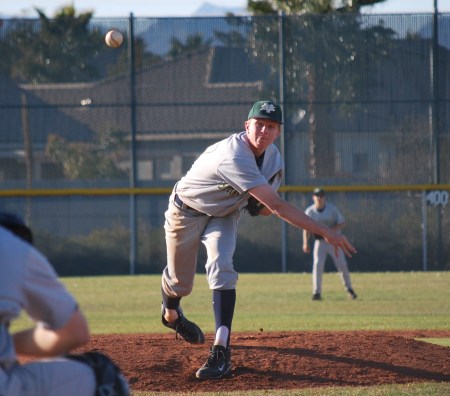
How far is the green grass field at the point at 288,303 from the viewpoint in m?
12.6

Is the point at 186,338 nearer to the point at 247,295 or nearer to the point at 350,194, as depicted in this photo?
the point at 247,295

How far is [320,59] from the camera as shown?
2219cm

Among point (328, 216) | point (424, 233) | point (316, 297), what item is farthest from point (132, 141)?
point (316, 297)

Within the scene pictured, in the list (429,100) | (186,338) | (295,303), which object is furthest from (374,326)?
(429,100)

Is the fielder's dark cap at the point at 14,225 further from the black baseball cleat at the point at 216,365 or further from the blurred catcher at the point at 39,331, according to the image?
the black baseball cleat at the point at 216,365

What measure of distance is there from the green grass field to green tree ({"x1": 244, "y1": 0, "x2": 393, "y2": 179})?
3094mm

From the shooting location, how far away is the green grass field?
12641mm

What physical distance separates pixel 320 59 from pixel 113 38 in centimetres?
476

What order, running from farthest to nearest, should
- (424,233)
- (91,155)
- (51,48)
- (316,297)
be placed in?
1. (51,48)
2. (91,155)
3. (424,233)
4. (316,297)

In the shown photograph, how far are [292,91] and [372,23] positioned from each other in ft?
7.98

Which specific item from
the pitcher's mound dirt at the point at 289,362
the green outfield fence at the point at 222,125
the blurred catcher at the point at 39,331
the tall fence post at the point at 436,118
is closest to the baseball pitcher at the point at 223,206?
the pitcher's mound dirt at the point at 289,362

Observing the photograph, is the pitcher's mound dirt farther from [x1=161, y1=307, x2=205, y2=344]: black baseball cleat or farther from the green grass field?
the green grass field

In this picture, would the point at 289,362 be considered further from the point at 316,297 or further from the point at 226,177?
the point at 316,297

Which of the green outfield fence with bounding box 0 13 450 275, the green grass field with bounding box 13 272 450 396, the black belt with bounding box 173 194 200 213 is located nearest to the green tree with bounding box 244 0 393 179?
the green outfield fence with bounding box 0 13 450 275
